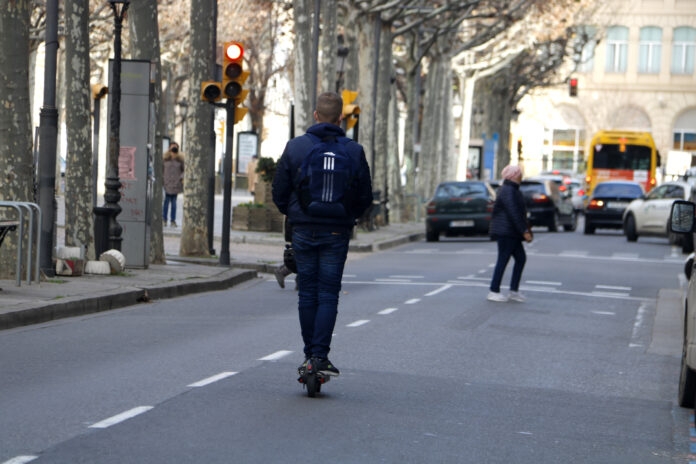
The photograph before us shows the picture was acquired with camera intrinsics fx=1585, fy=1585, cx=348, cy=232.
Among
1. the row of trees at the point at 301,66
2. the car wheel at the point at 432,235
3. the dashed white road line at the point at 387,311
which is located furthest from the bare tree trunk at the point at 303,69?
the dashed white road line at the point at 387,311

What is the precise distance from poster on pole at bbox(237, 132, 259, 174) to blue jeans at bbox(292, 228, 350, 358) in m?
50.1

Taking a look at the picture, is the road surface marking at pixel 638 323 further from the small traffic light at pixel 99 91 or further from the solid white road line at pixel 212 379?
the small traffic light at pixel 99 91

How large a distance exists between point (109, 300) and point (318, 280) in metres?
6.59

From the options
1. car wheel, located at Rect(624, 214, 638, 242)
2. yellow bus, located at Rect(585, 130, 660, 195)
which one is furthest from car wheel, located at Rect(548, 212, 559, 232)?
yellow bus, located at Rect(585, 130, 660, 195)

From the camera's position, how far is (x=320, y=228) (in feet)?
32.0

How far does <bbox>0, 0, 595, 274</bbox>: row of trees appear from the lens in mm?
18969

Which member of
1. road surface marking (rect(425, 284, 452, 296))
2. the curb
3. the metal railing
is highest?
the metal railing

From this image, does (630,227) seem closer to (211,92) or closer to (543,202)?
(543,202)

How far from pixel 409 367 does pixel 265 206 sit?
23586 millimetres

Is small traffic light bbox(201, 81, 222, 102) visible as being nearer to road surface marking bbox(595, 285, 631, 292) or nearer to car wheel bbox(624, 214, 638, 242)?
road surface marking bbox(595, 285, 631, 292)

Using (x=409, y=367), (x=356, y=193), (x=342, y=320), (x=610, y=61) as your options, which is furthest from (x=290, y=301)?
(x=610, y=61)

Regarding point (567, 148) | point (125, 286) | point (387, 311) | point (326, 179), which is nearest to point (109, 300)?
point (125, 286)

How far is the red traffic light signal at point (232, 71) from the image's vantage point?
74.0ft

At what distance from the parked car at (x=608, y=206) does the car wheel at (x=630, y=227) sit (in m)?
3.62
